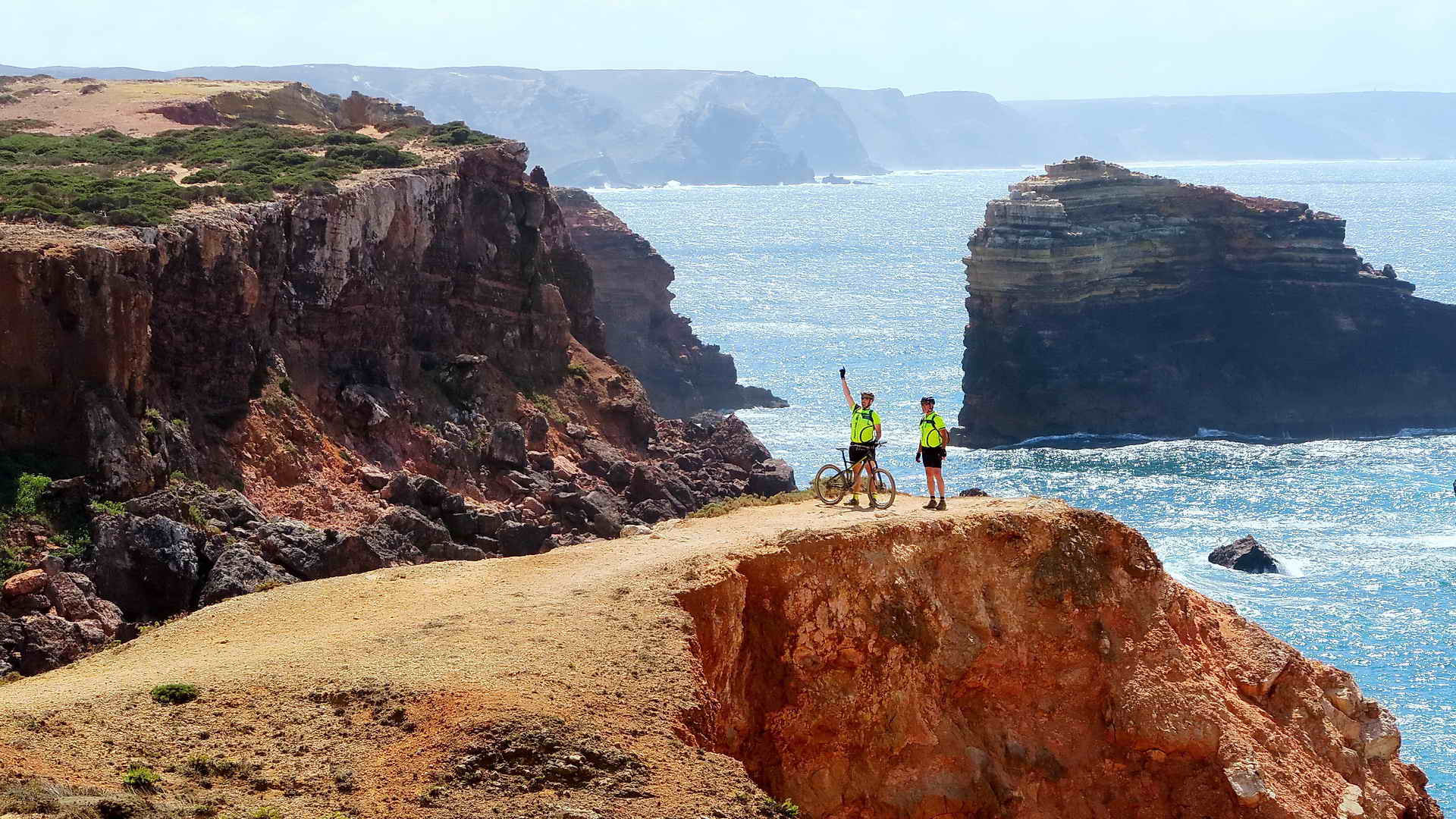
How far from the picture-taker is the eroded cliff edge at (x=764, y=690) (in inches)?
660

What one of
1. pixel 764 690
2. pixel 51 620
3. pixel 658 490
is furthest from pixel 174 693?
pixel 658 490

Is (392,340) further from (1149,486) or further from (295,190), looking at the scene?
(1149,486)

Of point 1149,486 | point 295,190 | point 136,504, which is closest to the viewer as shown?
point 136,504

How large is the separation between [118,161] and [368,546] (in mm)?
24275

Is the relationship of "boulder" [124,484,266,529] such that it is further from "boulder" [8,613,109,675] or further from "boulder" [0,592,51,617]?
"boulder" [8,613,109,675]

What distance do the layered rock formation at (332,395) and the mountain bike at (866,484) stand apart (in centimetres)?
973

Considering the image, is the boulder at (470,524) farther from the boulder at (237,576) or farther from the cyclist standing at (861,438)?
the cyclist standing at (861,438)

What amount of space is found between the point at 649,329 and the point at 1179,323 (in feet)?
112

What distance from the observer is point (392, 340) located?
50.0 metres

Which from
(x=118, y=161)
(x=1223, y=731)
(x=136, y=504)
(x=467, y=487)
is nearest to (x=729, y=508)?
(x=1223, y=731)

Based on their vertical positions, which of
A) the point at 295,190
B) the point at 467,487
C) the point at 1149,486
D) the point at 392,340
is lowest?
the point at 1149,486

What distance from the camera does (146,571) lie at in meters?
29.0

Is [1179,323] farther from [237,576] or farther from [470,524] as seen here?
[237,576]

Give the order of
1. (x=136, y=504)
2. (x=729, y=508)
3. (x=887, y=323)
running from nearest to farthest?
(x=729, y=508) → (x=136, y=504) → (x=887, y=323)
